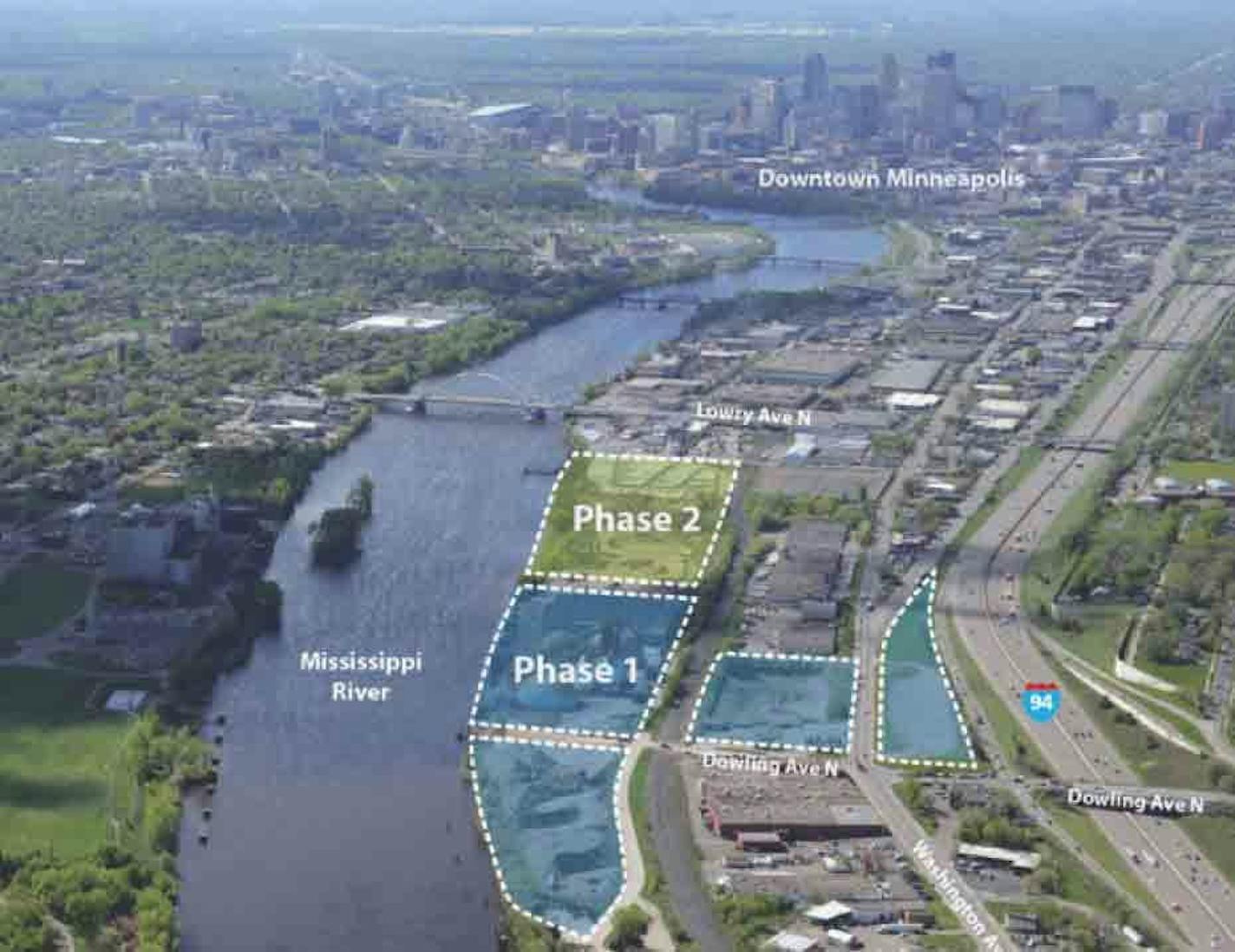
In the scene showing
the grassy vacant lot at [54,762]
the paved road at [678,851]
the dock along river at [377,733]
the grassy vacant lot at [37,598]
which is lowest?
the grassy vacant lot at [37,598]

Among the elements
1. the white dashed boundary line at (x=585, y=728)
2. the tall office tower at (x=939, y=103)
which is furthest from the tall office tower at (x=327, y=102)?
the white dashed boundary line at (x=585, y=728)

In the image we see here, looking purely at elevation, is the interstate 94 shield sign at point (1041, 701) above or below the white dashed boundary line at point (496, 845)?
above

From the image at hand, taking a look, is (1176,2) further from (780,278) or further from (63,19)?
(780,278)
